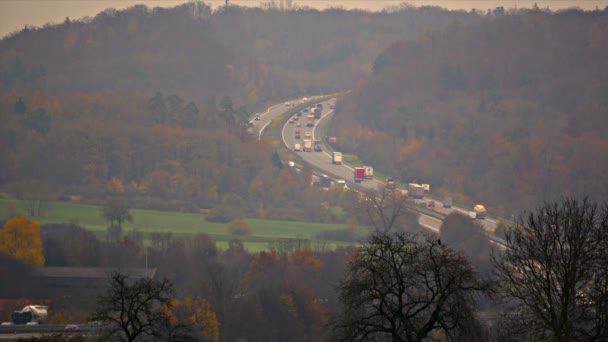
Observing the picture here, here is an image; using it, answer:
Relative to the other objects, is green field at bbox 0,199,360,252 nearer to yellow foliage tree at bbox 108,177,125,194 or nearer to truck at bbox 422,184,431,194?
yellow foliage tree at bbox 108,177,125,194

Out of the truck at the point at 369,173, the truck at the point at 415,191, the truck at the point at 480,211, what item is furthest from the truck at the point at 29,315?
the truck at the point at 369,173

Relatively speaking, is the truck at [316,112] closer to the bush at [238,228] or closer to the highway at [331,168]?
the highway at [331,168]

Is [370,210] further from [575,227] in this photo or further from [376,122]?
[575,227]

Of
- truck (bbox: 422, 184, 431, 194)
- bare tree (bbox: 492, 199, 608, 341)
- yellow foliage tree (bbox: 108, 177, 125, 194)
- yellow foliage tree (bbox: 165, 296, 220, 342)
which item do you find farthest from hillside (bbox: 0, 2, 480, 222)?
bare tree (bbox: 492, 199, 608, 341)

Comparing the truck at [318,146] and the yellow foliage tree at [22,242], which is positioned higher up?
the truck at [318,146]

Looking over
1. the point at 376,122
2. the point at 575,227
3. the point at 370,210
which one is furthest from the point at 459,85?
the point at 575,227
